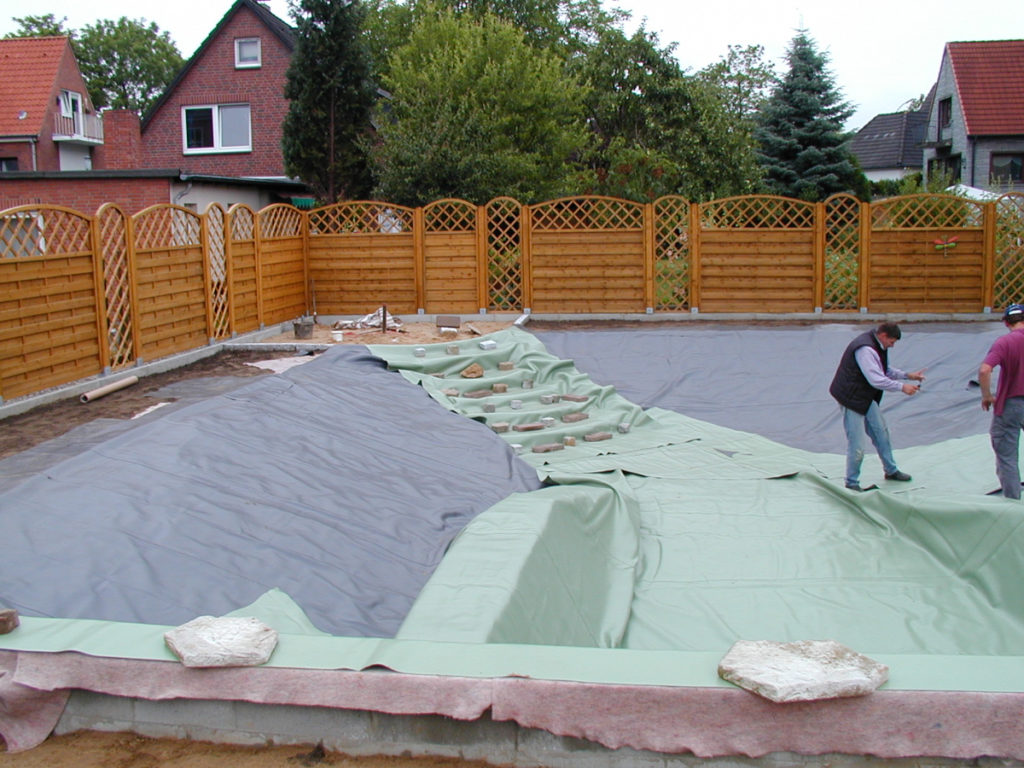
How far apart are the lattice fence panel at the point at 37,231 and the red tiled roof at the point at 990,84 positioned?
24352mm

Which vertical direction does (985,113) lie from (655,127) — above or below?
above

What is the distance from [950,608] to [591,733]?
2689mm

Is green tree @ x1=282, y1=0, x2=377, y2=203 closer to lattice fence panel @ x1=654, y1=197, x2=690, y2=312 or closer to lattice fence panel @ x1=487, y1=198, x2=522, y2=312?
lattice fence panel @ x1=487, y1=198, x2=522, y2=312

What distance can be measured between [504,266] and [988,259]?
6682mm

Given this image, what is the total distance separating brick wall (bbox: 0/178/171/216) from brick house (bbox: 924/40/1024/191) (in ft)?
65.1

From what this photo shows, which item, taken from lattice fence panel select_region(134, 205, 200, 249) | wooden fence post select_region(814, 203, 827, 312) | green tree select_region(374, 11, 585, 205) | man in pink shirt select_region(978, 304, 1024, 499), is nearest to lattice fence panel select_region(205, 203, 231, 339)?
lattice fence panel select_region(134, 205, 200, 249)

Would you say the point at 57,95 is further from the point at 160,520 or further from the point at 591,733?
the point at 591,733

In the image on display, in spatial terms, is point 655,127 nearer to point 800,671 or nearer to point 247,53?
point 247,53

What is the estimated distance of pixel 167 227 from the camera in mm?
9953

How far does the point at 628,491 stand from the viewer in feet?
20.0

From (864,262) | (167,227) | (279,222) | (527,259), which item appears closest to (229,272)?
(167,227)

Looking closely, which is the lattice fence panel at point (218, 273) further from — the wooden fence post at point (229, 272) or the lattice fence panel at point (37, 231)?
the lattice fence panel at point (37, 231)

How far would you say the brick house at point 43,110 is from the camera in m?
26.7

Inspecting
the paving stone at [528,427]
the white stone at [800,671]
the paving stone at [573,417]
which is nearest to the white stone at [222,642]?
the white stone at [800,671]
